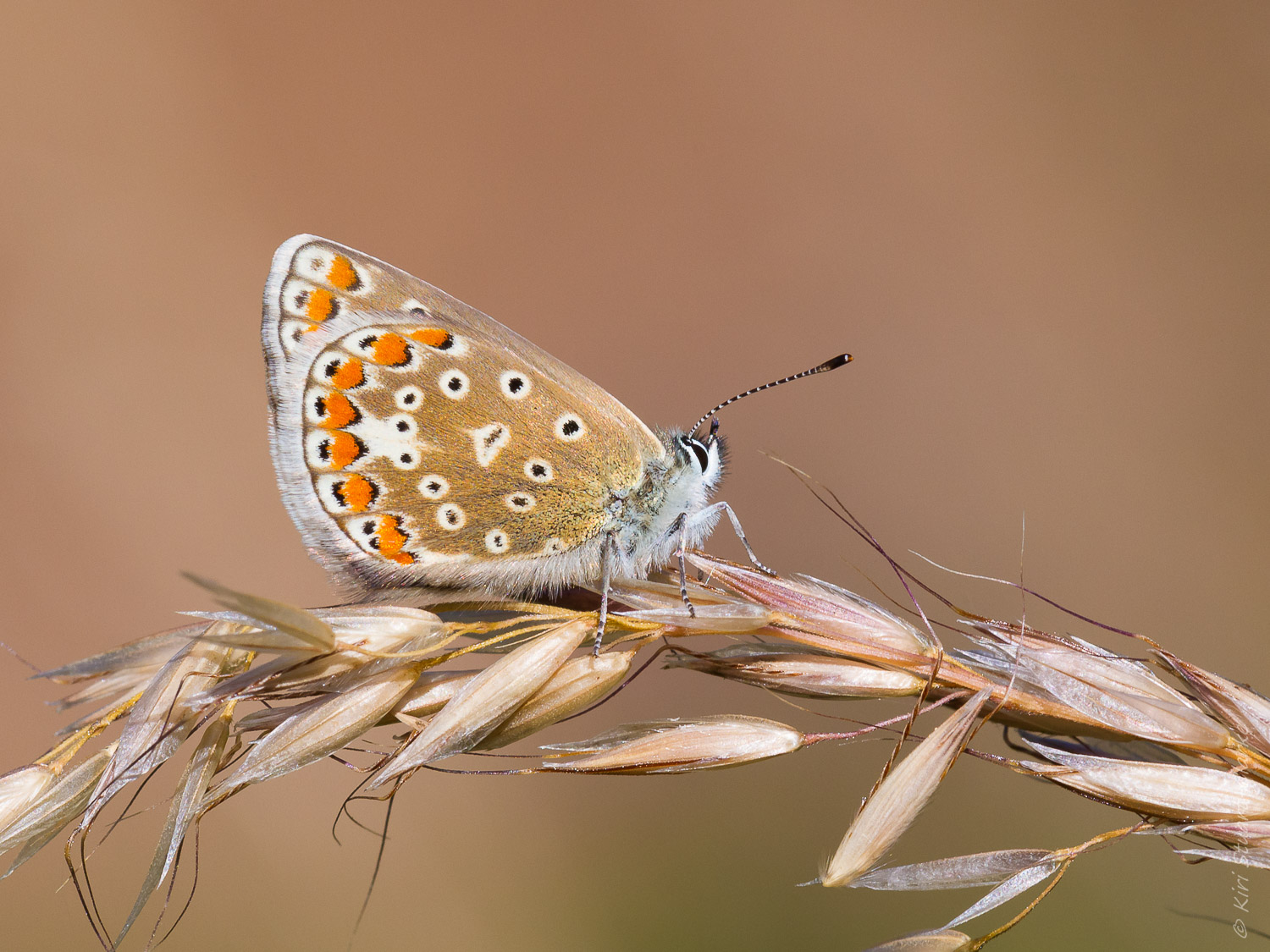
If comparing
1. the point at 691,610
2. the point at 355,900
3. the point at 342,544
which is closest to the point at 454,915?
the point at 355,900

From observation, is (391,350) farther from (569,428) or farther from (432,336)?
(569,428)

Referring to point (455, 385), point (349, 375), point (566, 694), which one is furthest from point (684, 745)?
point (349, 375)

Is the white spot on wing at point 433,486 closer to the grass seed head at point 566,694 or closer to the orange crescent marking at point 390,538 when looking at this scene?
the orange crescent marking at point 390,538

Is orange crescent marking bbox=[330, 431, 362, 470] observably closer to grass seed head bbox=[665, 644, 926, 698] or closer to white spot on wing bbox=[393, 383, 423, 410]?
white spot on wing bbox=[393, 383, 423, 410]

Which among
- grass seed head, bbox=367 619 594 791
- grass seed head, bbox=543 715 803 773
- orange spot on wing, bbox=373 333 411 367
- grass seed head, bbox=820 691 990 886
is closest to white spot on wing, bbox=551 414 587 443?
orange spot on wing, bbox=373 333 411 367

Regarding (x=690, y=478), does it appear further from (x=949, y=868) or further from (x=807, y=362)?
(x=807, y=362)

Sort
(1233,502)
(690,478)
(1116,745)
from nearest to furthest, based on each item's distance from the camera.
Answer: (1116,745), (690,478), (1233,502)
